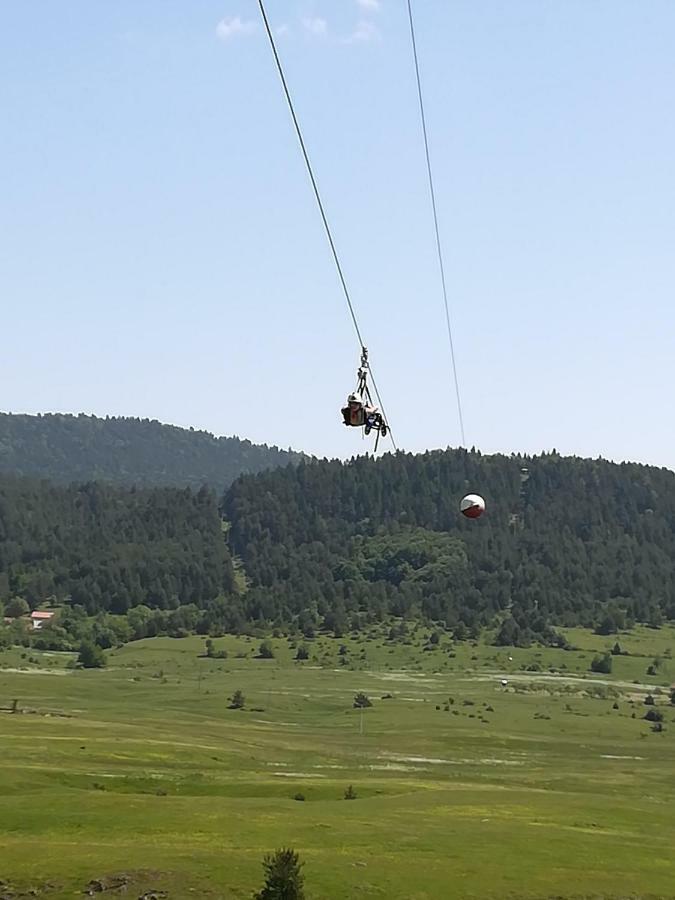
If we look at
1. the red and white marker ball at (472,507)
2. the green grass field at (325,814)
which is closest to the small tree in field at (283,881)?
the green grass field at (325,814)

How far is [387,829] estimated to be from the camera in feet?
230

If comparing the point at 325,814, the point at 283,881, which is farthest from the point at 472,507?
the point at 325,814

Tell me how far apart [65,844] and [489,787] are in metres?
48.3

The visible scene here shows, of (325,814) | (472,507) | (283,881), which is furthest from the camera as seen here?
(325,814)

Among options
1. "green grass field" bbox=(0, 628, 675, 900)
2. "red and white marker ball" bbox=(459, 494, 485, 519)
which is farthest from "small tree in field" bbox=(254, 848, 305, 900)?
"red and white marker ball" bbox=(459, 494, 485, 519)

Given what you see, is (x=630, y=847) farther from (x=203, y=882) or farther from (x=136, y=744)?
(x=136, y=744)

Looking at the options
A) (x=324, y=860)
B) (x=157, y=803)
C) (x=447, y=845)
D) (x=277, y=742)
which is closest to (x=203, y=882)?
(x=324, y=860)

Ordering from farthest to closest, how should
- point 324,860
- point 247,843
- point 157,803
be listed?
point 157,803 < point 247,843 < point 324,860

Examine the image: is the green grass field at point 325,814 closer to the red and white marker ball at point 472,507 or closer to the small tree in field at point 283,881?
the small tree in field at point 283,881

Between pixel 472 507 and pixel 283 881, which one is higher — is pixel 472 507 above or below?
above

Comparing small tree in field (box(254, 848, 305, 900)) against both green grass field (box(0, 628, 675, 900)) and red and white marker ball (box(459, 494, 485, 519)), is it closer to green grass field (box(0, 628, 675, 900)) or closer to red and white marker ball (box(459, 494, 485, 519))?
green grass field (box(0, 628, 675, 900))

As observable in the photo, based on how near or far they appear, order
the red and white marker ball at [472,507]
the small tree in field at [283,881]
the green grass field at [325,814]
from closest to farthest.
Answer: the small tree in field at [283,881] < the red and white marker ball at [472,507] < the green grass field at [325,814]

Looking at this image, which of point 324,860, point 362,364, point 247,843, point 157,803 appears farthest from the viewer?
point 157,803

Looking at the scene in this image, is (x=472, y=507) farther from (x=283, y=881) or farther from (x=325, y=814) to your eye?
(x=325, y=814)
